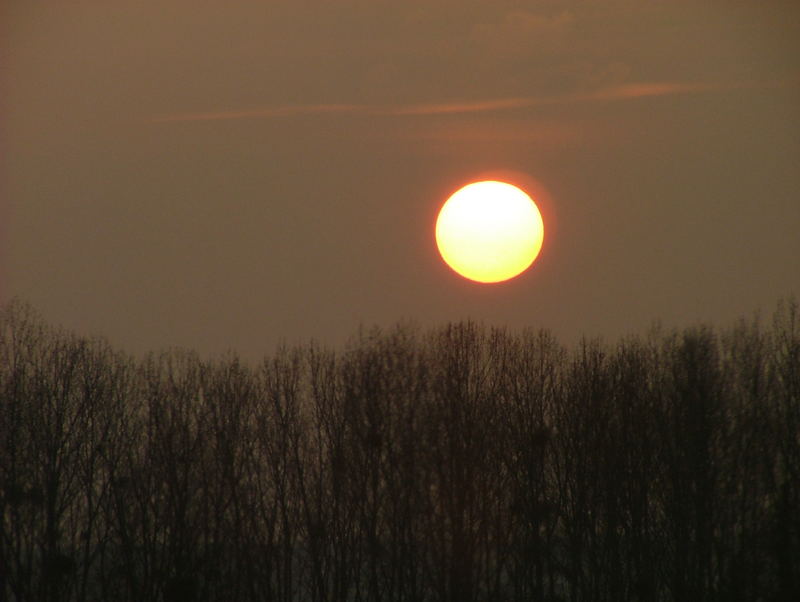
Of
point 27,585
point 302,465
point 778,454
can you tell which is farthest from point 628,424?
point 27,585

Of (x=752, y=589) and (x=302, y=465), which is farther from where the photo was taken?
(x=302, y=465)

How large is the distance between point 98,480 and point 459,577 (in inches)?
434

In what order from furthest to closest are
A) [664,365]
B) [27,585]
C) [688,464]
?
1. [664,365]
2. [688,464]
3. [27,585]

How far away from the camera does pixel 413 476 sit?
4388 centimetres

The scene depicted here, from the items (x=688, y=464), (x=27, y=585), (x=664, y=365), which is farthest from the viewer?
(x=664, y=365)

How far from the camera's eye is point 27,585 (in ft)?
134

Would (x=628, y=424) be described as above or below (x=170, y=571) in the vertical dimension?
above

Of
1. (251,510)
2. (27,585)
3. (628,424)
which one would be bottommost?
(27,585)

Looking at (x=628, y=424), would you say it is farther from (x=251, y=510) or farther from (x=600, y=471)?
(x=251, y=510)

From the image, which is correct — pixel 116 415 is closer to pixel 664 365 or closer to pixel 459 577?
pixel 459 577

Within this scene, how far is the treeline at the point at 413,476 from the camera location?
42.3 meters

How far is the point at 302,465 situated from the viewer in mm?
45000

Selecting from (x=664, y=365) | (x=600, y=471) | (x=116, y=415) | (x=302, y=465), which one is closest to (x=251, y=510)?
(x=302, y=465)

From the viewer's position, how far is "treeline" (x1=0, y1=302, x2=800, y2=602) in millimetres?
42344
